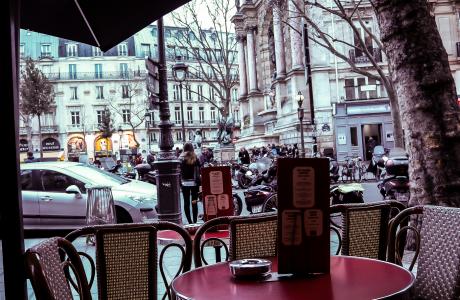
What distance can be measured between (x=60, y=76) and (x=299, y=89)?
5223 cm

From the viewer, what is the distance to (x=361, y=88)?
3294cm

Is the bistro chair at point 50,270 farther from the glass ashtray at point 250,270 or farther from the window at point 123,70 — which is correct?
the window at point 123,70

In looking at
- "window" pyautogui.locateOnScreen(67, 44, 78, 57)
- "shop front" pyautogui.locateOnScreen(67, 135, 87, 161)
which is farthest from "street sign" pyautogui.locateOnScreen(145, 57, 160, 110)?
"window" pyautogui.locateOnScreen(67, 44, 78, 57)

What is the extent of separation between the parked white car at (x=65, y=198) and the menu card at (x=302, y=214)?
25.3 feet

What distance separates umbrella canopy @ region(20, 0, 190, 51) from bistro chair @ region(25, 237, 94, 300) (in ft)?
7.19

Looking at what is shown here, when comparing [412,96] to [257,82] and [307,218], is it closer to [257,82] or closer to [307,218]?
[307,218]

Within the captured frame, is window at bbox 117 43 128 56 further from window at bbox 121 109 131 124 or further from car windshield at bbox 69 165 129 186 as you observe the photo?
car windshield at bbox 69 165 129 186

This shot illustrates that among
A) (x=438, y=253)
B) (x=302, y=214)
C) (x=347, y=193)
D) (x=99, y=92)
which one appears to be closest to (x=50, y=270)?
(x=302, y=214)

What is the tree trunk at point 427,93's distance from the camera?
5598 millimetres

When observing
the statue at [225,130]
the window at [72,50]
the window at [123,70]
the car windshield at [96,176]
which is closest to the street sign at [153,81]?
the car windshield at [96,176]

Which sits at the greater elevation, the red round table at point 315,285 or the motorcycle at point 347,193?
the red round table at point 315,285

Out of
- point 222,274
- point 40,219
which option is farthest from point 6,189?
point 40,219

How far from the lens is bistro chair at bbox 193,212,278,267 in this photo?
8.96 ft

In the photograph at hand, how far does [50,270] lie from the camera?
204 centimetres
